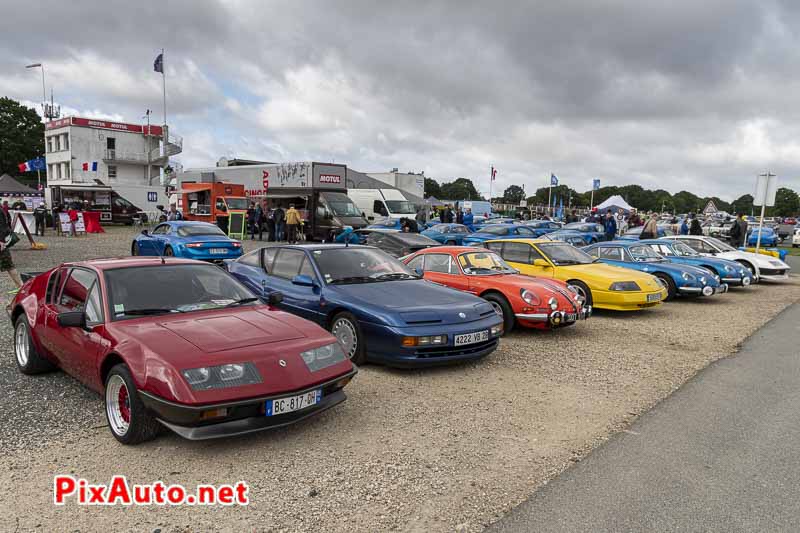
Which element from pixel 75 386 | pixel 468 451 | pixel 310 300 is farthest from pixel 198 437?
pixel 310 300

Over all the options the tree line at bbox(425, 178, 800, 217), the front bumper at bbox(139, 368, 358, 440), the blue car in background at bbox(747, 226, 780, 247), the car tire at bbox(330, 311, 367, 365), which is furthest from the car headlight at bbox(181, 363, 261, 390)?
the tree line at bbox(425, 178, 800, 217)

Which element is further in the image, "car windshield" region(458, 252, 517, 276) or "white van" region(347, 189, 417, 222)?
"white van" region(347, 189, 417, 222)

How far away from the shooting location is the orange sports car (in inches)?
290

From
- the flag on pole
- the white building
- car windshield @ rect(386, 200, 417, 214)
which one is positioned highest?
the flag on pole

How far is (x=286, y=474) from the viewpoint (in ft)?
11.5

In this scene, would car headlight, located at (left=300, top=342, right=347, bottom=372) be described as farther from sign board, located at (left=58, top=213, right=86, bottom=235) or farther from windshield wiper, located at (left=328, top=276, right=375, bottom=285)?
sign board, located at (left=58, top=213, right=86, bottom=235)

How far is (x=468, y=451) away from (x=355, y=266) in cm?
331

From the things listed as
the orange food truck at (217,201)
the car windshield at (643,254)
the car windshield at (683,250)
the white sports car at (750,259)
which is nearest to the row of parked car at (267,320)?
the car windshield at (643,254)

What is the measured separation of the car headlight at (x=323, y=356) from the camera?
12.9ft

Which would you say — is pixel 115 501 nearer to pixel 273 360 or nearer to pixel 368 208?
pixel 273 360

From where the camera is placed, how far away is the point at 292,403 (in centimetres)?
369

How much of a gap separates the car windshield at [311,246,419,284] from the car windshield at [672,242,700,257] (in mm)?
9305

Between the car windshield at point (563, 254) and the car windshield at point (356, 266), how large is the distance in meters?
3.71

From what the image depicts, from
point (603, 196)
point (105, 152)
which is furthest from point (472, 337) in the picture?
point (603, 196)
